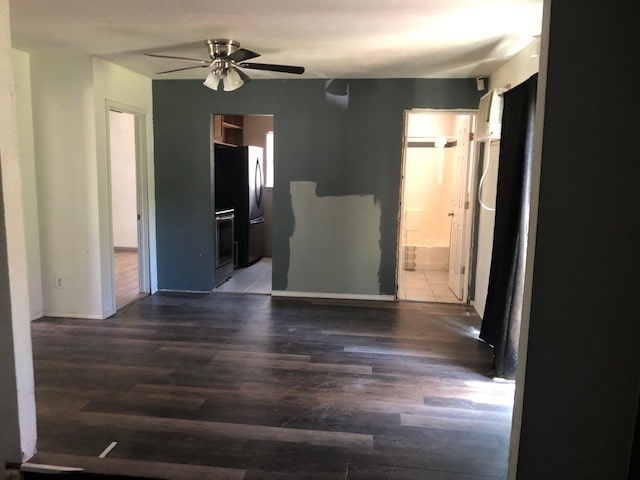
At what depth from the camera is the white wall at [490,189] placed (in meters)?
3.63

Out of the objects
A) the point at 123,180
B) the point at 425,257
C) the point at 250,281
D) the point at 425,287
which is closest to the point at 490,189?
the point at 425,287

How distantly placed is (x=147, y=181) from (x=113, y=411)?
3.08 m

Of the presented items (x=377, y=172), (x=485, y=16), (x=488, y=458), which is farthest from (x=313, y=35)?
(x=488, y=458)

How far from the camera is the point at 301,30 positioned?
10.7 ft

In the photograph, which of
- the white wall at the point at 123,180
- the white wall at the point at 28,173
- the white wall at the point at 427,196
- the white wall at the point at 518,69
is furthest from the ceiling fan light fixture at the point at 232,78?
the white wall at the point at 123,180

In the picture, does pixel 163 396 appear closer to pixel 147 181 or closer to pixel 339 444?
pixel 339 444

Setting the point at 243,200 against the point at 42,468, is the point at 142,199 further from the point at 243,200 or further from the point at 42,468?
the point at 42,468

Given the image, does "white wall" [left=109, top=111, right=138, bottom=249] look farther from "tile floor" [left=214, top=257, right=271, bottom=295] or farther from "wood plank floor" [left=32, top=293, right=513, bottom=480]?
"wood plank floor" [left=32, top=293, right=513, bottom=480]

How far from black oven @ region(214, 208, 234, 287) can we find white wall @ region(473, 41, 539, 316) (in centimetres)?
301

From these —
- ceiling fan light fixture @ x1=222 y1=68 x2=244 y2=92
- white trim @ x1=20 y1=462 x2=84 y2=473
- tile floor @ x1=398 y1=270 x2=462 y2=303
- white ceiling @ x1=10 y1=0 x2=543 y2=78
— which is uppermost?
white ceiling @ x1=10 y1=0 x2=543 y2=78

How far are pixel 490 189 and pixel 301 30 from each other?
2.29 meters

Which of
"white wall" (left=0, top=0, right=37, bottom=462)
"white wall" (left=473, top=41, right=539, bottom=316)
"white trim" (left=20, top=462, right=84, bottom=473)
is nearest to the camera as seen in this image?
"white wall" (left=0, top=0, right=37, bottom=462)

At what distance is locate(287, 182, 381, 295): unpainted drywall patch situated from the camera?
516 centimetres

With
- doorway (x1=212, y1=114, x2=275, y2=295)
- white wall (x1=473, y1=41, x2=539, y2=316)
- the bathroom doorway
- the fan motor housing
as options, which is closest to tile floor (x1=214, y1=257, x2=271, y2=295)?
doorway (x1=212, y1=114, x2=275, y2=295)
